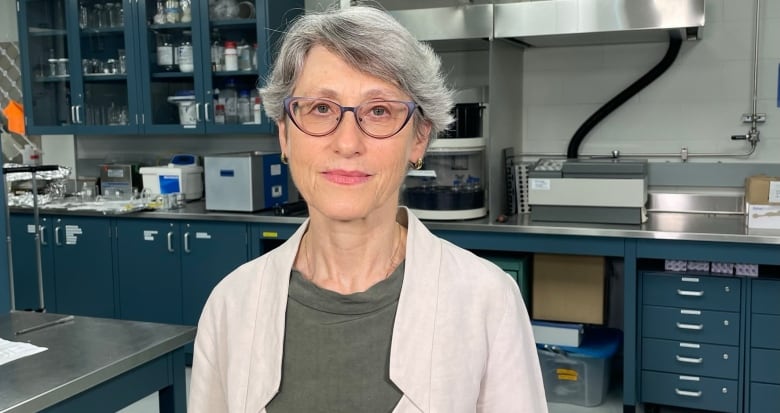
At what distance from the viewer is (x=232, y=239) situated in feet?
12.9

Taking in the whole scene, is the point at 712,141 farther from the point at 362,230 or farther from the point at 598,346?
the point at 362,230

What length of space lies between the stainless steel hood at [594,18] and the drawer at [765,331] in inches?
48.8

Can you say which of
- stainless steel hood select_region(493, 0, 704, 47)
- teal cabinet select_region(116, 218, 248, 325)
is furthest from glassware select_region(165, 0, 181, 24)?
stainless steel hood select_region(493, 0, 704, 47)

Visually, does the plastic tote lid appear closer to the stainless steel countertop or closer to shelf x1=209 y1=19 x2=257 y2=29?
the stainless steel countertop

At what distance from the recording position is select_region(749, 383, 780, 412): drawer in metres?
3.11

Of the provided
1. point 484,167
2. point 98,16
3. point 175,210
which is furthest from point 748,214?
point 98,16

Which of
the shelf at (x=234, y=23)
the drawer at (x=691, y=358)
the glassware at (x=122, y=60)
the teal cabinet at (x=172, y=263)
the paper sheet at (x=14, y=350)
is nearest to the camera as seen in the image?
the paper sheet at (x=14, y=350)

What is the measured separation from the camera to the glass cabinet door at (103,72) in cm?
446

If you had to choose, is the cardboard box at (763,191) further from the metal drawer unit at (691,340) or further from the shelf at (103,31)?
the shelf at (103,31)

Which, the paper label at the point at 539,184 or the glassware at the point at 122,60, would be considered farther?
the glassware at the point at 122,60

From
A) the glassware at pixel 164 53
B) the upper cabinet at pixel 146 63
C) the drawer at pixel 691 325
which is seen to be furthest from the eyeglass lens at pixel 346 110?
the glassware at pixel 164 53

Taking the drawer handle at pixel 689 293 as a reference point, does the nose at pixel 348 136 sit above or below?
above

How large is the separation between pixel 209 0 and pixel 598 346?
9.05ft

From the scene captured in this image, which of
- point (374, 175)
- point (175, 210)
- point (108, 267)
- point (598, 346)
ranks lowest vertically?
point (598, 346)
